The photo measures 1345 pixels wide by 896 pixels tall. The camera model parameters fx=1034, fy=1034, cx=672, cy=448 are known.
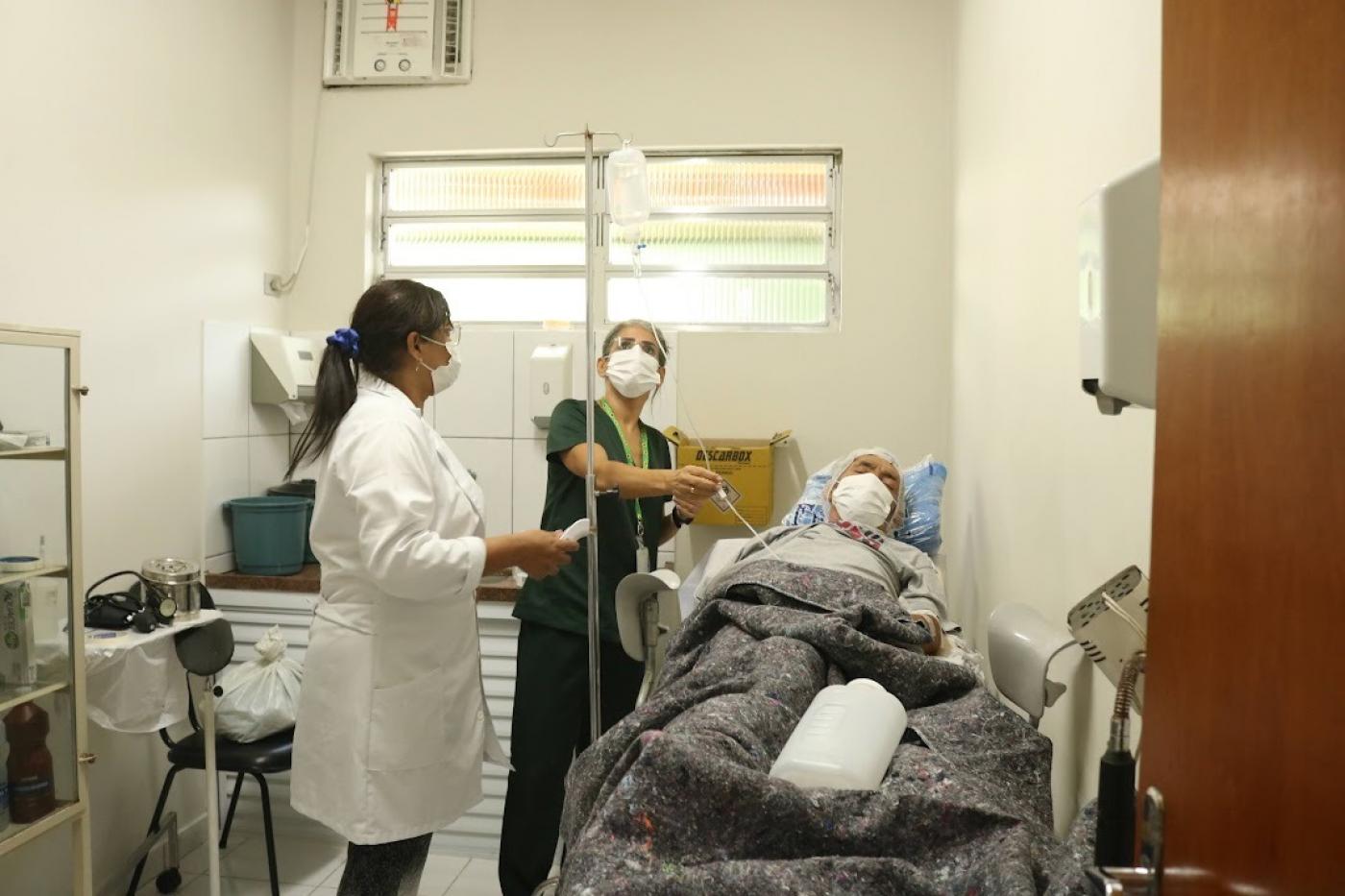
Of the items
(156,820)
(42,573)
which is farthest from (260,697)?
(42,573)

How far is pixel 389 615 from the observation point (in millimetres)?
2021

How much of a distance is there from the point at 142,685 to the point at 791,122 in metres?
Answer: 2.65

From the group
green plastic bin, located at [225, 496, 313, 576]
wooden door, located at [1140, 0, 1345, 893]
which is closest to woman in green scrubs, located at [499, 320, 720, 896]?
green plastic bin, located at [225, 496, 313, 576]

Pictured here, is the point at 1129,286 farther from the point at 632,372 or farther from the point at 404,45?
the point at 404,45

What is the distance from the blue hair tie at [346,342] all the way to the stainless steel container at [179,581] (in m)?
0.98

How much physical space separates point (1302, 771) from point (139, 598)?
278 centimetres

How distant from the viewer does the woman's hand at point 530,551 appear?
203cm

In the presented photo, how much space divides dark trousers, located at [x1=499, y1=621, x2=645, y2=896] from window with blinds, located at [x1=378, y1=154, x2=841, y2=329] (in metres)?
1.60

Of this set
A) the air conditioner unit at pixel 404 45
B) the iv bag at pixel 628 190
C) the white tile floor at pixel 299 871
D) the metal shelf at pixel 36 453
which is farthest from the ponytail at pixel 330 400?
the air conditioner unit at pixel 404 45

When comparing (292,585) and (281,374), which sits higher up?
(281,374)

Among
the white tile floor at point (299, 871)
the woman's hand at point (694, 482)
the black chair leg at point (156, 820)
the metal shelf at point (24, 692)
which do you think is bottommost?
the white tile floor at point (299, 871)

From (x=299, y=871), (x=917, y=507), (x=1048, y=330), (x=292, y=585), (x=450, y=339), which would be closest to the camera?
(x=1048, y=330)

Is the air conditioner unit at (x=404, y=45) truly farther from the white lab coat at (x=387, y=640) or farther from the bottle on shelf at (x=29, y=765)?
the bottle on shelf at (x=29, y=765)

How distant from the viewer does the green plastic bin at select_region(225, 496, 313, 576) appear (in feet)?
11.1
